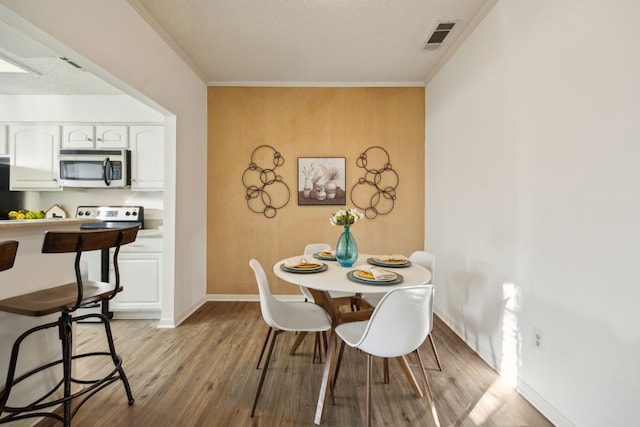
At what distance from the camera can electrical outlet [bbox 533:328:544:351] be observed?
1688 mm

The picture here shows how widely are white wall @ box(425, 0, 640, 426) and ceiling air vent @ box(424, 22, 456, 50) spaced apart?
230 mm

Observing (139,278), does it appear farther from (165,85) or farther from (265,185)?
(165,85)

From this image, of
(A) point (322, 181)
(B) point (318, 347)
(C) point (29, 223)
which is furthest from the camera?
(A) point (322, 181)

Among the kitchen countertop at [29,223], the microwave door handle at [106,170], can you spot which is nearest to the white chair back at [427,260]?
the kitchen countertop at [29,223]

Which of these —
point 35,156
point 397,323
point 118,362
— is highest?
point 35,156

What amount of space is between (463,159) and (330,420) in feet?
7.80

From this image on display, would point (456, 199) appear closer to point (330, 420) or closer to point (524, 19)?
point (524, 19)

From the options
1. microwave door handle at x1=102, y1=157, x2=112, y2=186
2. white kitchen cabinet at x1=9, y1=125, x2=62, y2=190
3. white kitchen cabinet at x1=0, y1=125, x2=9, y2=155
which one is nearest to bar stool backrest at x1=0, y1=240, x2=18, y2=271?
microwave door handle at x1=102, y1=157, x2=112, y2=186

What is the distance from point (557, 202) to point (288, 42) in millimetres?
2548

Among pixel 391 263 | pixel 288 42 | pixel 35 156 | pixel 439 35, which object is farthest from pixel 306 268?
pixel 35 156

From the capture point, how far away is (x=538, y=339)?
1715mm

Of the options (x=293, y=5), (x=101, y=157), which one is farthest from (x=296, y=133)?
(x=101, y=157)

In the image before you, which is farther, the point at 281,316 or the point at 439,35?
the point at 439,35

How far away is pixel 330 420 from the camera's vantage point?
1.60 meters
